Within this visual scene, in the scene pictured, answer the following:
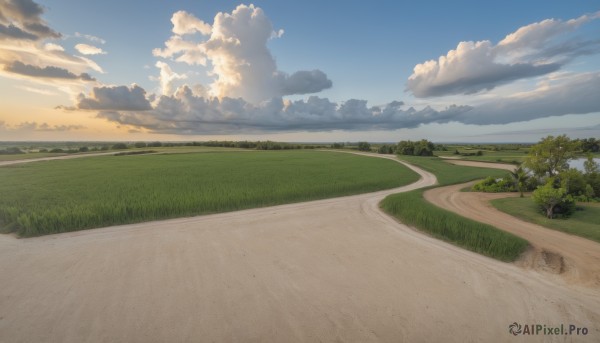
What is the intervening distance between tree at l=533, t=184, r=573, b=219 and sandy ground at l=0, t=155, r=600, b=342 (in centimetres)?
661

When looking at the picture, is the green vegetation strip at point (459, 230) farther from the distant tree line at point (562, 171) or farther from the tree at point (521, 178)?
the tree at point (521, 178)

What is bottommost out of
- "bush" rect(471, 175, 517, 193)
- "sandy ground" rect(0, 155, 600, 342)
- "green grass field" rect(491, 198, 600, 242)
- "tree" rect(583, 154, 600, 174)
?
"sandy ground" rect(0, 155, 600, 342)

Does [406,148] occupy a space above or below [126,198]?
above

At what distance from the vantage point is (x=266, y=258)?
9.16 metres

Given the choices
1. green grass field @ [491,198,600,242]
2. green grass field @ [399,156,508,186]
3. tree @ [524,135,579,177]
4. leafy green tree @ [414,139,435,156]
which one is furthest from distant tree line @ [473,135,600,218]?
leafy green tree @ [414,139,435,156]

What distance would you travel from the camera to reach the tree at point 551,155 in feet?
53.4

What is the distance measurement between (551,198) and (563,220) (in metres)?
1.23

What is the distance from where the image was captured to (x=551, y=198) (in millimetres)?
12617

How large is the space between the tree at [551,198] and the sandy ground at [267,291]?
661 cm

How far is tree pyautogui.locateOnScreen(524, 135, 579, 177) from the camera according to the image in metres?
16.3

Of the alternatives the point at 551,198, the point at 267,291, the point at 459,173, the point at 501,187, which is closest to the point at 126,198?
the point at 267,291

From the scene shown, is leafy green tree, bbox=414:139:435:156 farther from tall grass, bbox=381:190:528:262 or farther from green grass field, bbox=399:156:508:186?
tall grass, bbox=381:190:528:262

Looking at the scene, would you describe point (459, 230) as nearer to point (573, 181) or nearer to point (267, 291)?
point (267, 291)

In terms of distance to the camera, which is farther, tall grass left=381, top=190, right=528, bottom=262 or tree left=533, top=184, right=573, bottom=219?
tree left=533, top=184, right=573, bottom=219
